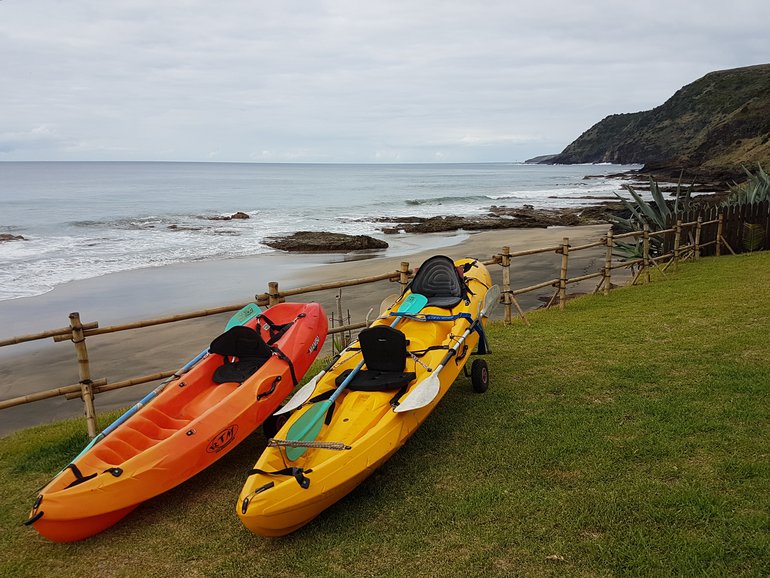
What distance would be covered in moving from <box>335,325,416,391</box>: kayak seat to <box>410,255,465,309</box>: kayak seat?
156 cm

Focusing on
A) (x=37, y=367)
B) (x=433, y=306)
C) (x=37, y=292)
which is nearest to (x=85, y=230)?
(x=37, y=292)

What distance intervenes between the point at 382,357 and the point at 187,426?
5.58 ft

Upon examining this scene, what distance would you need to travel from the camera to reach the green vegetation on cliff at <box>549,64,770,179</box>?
49812 mm

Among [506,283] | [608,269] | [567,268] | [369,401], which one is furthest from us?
[567,268]

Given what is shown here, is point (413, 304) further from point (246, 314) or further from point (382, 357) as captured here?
point (246, 314)

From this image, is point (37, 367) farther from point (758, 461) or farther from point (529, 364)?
point (758, 461)

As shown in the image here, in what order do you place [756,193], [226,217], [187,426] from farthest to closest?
1. [226,217]
2. [756,193]
3. [187,426]

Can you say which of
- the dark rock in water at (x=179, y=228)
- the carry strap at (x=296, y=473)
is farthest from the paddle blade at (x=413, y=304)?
the dark rock in water at (x=179, y=228)

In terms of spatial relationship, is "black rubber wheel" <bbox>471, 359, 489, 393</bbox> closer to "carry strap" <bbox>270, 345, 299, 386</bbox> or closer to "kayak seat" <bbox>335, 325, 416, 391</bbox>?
"kayak seat" <bbox>335, 325, 416, 391</bbox>

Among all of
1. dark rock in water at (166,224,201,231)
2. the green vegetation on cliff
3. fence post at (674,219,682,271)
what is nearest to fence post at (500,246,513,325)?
fence post at (674,219,682,271)

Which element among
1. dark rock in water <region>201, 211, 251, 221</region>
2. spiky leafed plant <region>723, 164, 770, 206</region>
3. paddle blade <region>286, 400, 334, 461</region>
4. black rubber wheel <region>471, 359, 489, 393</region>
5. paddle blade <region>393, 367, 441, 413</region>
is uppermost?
spiky leafed plant <region>723, 164, 770, 206</region>

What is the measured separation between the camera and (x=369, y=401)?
4801 millimetres

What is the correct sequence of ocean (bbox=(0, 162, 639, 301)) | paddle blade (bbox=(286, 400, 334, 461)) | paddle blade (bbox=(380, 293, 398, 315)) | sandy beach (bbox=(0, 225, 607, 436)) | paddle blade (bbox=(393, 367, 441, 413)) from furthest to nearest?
1. ocean (bbox=(0, 162, 639, 301))
2. sandy beach (bbox=(0, 225, 607, 436))
3. paddle blade (bbox=(380, 293, 398, 315))
4. paddle blade (bbox=(393, 367, 441, 413))
5. paddle blade (bbox=(286, 400, 334, 461))

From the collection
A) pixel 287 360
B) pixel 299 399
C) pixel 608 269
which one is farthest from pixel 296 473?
pixel 608 269
